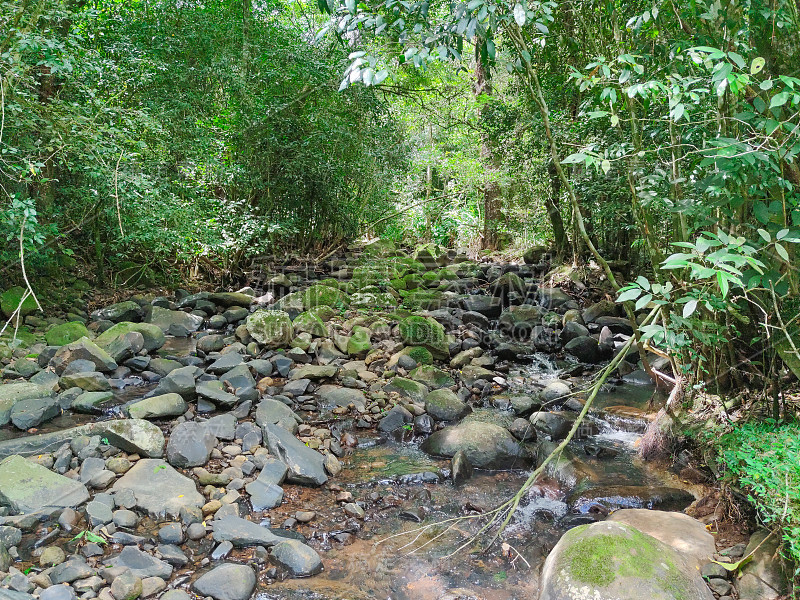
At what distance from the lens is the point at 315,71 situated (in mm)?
7836

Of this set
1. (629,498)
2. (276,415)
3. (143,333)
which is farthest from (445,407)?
(143,333)

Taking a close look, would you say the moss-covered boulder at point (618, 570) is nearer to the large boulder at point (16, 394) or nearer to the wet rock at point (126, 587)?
the wet rock at point (126, 587)

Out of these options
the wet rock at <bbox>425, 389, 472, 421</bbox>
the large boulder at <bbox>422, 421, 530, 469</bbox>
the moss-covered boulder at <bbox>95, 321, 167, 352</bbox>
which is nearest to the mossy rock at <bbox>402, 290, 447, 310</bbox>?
the wet rock at <bbox>425, 389, 472, 421</bbox>

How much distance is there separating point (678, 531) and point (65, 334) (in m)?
6.23

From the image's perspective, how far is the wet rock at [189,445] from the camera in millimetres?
3805

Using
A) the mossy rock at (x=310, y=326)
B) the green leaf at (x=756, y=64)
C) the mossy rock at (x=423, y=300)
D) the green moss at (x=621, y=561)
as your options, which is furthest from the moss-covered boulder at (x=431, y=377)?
the green leaf at (x=756, y=64)

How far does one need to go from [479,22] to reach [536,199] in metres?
8.46

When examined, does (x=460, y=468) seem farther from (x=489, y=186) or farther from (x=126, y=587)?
(x=489, y=186)

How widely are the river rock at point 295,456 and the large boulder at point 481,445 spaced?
3.42ft

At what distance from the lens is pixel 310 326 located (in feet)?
22.8

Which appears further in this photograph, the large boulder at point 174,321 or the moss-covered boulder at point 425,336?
the large boulder at point 174,321

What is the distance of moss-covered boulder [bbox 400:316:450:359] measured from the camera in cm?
689

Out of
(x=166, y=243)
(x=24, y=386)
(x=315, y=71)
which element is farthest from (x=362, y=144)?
(x=24, y=386)

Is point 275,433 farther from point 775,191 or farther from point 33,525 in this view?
point 775,191
